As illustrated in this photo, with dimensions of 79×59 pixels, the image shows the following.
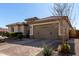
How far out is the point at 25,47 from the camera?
3.03 metres

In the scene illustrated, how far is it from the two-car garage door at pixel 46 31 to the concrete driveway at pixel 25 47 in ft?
0.41

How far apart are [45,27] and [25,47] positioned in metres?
0.75

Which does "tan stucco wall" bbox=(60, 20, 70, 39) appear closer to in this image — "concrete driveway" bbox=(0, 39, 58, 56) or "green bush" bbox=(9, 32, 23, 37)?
"concrete driveway" bbox=(0, 39, 58, 56)

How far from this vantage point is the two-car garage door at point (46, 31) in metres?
2.86

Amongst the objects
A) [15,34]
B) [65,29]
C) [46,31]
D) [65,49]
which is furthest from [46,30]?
[15,34]

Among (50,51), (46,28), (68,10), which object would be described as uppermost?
(68,10)

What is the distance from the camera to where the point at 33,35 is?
305 cm

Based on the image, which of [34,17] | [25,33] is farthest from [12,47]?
[34,17]

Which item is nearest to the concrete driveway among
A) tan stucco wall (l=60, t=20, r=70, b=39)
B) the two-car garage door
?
the two-car garage door

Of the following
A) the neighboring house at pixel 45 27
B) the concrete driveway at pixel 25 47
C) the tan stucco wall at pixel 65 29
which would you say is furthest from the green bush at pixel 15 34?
the tan stucco wall at pixel 65 29

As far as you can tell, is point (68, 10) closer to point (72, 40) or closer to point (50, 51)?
point (72, 40)

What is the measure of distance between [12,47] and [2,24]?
65 centimetres

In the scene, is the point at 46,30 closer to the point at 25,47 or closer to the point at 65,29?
the point at 65,29

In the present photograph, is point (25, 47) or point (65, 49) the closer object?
point (65, 49)
